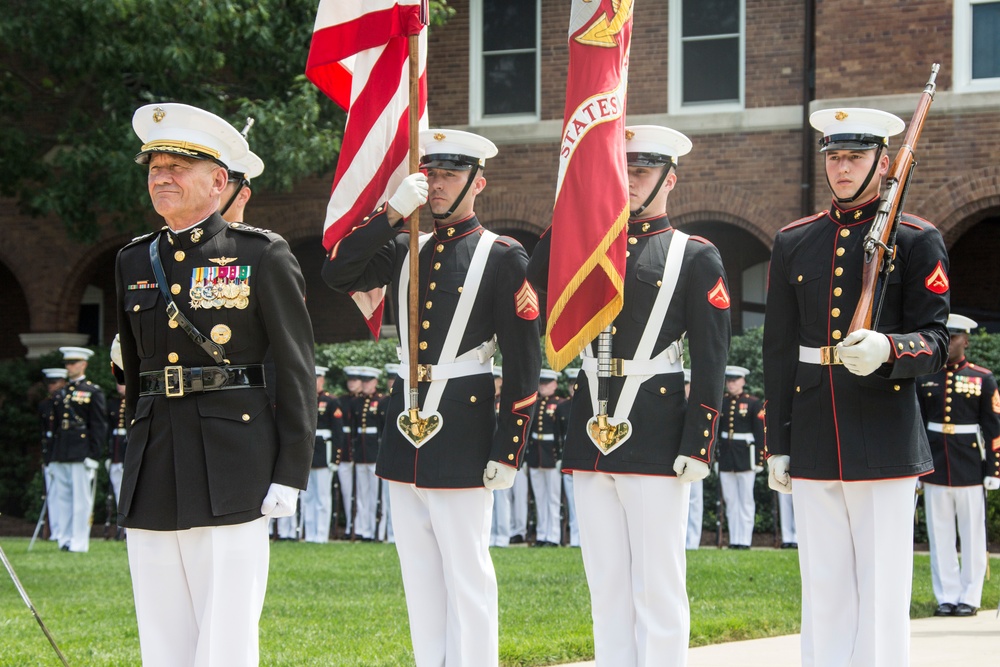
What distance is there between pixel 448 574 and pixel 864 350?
194 cm

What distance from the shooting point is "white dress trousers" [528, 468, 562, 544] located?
17875mm

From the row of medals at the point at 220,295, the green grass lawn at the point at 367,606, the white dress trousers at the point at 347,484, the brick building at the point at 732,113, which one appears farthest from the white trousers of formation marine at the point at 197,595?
the white dress trousers at the point at 347,484

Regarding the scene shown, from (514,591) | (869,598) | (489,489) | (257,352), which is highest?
(257,352)

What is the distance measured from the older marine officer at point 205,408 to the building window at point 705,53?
51.0 feet

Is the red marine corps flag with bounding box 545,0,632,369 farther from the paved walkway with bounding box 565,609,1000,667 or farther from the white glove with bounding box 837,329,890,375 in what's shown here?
the paved walkway with bounding box 565,609,1000,667

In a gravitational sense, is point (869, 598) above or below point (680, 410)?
below

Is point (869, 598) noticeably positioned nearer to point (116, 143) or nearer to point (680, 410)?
point (680, 410)

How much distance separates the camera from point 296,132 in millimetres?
18000

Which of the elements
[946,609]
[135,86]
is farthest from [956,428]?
[135,86]

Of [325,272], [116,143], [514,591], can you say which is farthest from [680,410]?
[116,143]

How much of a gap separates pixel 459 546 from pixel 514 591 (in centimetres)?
572

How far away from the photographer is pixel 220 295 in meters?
4.91

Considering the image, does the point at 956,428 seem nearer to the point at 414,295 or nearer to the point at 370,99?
the point at 370,99

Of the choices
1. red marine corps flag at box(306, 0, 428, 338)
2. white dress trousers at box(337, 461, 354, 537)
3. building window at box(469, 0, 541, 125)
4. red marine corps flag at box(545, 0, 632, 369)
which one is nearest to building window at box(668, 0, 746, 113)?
building window at box(469, 0, 541, 125)
